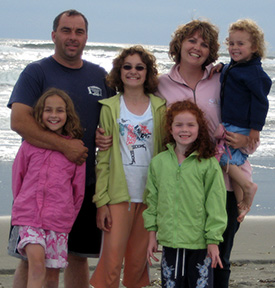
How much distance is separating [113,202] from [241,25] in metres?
1.56

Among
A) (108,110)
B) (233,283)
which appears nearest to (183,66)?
(108,110)

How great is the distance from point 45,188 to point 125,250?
772 mm

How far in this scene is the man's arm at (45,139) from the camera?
3611 mm

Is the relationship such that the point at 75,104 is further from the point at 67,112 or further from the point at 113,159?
the point at 113,159

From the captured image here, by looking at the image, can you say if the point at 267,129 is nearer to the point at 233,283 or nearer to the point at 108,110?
the point at 233,283

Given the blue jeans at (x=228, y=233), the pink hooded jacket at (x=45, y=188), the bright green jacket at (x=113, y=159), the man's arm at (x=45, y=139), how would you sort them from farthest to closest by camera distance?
1. the blue jeans at (x=228, y=233)
2. the bright green jacket at (x=113, y=159)
3. the man's arm at (x=45, y=139)
4. the pink hooded jacket at (x=45, y=188)

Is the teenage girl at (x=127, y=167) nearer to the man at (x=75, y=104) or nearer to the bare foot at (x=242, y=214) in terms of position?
the man at (x=75, y=104)

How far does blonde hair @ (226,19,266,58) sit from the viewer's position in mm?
3740

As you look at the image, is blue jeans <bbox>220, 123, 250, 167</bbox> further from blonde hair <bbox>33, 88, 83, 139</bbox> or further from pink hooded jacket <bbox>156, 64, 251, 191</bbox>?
blonde hair <bbox>33, 88, 83, 139</bbox>

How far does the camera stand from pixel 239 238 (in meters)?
6.01

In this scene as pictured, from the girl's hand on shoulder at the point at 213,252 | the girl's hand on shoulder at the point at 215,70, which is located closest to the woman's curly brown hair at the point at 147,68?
the girl's hand on shoulder at the point at 215,70

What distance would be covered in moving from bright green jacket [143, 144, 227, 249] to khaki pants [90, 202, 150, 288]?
300mm

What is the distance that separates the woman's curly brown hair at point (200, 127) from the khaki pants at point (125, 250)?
0.60m

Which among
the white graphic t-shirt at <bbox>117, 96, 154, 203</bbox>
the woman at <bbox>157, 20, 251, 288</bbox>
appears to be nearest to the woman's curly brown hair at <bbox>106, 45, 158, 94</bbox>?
the woman at <bbox>157, 20, 251, 288</bbox>
